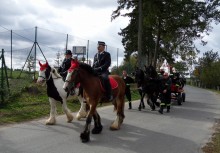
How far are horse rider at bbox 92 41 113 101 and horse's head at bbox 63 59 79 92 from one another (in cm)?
84

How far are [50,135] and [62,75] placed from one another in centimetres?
318

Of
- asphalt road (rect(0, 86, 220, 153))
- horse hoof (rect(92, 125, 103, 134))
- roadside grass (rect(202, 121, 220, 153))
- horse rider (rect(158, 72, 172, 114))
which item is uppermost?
horse rider (rect(158, 72, 172, 114))

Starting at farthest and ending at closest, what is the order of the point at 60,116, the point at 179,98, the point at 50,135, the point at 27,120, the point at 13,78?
the point at 179,98 → the point at 13,78 → the point at 60,116 → the point at 27,120 → the point at 50,135

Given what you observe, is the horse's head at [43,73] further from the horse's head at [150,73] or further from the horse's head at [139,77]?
the horse's head at [150,73]

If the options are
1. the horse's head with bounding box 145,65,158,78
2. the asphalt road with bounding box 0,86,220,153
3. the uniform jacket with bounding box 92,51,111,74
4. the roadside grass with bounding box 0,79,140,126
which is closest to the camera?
the asphalt road with bounding box 0,86,220,153

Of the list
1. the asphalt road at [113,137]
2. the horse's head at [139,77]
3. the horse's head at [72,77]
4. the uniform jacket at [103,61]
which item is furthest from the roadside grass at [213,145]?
the horse's head at [139,77]

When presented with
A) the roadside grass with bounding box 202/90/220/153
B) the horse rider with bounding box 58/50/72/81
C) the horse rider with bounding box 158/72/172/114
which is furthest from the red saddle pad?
the horse rider with bounding box 158/72/172/114

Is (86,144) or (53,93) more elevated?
(53,93)

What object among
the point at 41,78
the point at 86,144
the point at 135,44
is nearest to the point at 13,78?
the point at 41,78

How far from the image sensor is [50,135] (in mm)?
9992

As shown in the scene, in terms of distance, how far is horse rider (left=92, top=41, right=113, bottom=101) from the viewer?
10.5 meters

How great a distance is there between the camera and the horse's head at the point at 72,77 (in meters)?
9.53

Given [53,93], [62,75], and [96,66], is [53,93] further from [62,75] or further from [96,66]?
[96,66]

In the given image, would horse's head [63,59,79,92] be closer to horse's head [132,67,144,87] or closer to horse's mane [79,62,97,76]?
horse's mane [79,62,97,76]
